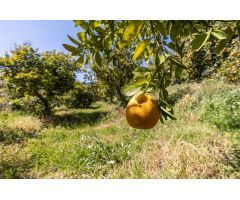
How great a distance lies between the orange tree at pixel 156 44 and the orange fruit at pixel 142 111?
35 millimetres

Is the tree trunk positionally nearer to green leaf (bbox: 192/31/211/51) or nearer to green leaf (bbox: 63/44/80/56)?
green leaf (bbox: 63/44/80/56)

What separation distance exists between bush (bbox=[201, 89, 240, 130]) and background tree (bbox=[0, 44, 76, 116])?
681 cm

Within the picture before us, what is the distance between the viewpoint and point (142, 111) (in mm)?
625

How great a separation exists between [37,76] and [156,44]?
359 inches

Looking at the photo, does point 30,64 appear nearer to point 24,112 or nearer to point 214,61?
point 24,112

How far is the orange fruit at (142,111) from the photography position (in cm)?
63

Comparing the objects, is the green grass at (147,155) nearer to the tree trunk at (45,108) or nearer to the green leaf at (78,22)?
the green leaf at (78,22)

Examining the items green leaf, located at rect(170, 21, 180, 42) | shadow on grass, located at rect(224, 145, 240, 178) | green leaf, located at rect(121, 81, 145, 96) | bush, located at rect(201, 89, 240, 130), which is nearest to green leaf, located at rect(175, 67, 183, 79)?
green leaf, located at rect(170, 21, 180, 42)

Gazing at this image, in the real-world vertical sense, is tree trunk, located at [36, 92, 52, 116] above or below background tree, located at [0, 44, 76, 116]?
below

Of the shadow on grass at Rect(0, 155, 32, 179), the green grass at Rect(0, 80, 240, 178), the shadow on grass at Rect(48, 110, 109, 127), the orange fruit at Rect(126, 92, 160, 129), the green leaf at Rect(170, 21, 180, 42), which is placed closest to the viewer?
the orange fruit at Rect(126, 92, 160, 129)

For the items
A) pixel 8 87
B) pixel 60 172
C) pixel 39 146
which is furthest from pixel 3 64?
pixel 60 172

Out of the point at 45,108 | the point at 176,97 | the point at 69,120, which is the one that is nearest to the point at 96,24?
the point at 176,97

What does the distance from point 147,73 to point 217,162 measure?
2.48 m

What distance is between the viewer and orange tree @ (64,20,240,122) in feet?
2.30
